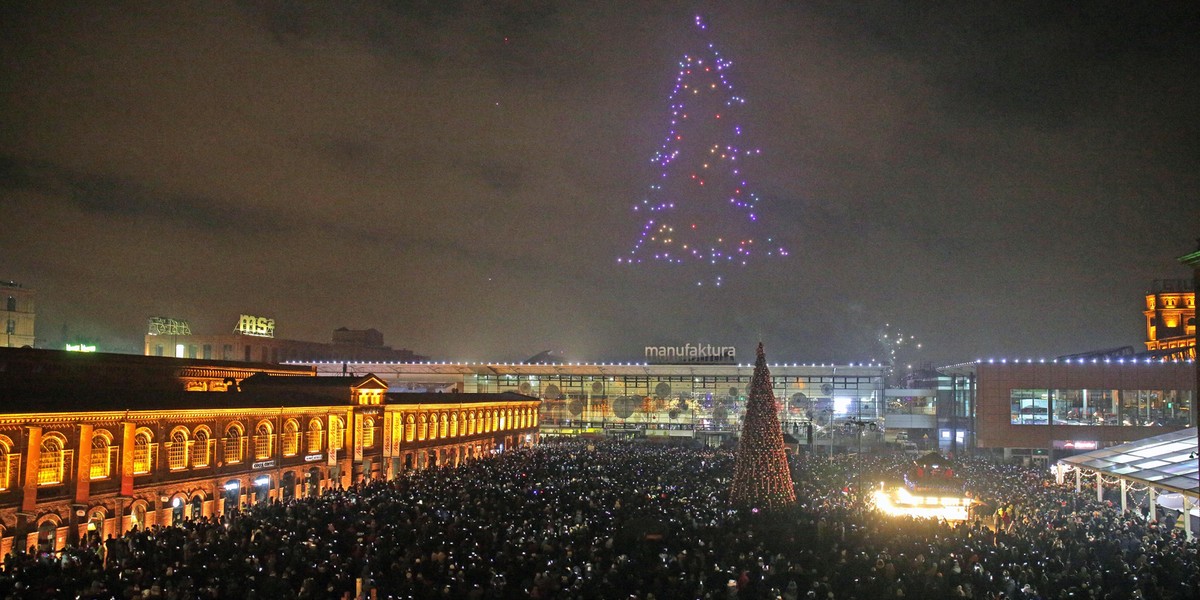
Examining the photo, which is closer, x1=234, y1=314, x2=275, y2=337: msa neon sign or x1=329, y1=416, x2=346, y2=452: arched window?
x1=329, y1=416, x2=346, y2=452: arched window

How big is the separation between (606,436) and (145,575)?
190 ft

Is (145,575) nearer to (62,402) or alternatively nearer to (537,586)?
(537,586)

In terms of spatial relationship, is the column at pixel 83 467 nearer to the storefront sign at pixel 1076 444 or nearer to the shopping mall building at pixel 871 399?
the shopping mall building at pixel 871 399

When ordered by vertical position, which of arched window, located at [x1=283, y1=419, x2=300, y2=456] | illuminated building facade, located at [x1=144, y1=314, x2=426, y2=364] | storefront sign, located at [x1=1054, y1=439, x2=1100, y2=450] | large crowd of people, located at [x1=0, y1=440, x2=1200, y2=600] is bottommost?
storefront sign, located at [x1=1054, y1=439, x2=1100, y2=450]

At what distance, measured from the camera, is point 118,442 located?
30.9m

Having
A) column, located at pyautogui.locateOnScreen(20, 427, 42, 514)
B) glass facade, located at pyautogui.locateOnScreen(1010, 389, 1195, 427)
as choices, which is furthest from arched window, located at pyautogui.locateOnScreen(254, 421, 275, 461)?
glass facade, located at pyautogui.locateOnScreen(1010, 389, 1195, 427)

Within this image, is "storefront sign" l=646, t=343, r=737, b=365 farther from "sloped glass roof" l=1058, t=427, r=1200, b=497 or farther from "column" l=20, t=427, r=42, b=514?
"column" l=20, t=427, r=42, b=514

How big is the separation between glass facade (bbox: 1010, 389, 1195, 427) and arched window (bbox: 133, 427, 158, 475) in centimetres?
4876

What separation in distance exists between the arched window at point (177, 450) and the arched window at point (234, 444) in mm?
2389

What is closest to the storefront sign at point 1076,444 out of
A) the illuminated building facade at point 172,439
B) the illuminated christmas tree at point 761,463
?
the illuminated christmas tree at point 761,463

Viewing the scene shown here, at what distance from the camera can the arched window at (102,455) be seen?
98.4ft

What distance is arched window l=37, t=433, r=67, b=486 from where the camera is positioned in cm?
2820

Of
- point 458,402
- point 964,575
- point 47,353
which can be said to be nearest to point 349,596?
point 964,575

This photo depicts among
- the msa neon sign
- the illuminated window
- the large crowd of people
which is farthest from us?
the msa neon sign
